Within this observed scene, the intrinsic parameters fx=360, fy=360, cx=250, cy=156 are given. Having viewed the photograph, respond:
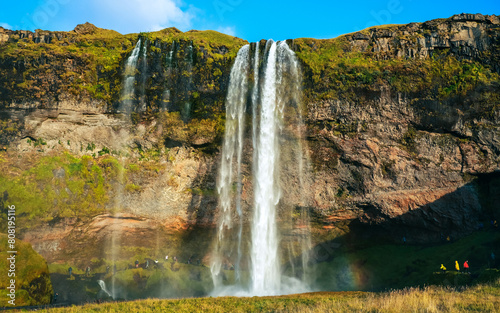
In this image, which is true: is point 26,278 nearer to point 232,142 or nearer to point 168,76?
point 232,142

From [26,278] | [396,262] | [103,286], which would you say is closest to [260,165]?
[396,262]

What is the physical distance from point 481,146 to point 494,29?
458 inches

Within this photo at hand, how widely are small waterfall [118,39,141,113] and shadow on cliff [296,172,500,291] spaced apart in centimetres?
2434

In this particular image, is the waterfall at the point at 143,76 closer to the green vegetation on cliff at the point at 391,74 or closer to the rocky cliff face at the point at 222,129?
the rocky cliff face at the point at 222,129

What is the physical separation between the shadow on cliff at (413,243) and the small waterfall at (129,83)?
2434 centimetres

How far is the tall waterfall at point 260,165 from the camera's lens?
34.8 m

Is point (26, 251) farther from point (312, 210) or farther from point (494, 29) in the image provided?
point (494, 29)

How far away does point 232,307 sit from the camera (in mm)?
18344

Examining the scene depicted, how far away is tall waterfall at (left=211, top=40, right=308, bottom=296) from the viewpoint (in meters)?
34.8

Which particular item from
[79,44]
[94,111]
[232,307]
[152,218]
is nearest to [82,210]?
[152,218]

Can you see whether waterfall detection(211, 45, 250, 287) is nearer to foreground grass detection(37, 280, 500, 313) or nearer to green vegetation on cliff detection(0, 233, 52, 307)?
green vegetation on cliff detection(0, 233, 52, 307)

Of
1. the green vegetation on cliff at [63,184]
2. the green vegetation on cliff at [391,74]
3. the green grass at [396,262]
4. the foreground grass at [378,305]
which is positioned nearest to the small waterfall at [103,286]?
the green vegetation on cliff at [63,184]

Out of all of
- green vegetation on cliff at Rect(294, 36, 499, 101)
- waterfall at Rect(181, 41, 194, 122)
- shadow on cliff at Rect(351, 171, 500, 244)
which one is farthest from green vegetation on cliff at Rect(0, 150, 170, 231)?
shadow on cliff at Rect(351, 171, 500, 244)

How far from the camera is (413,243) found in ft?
113
